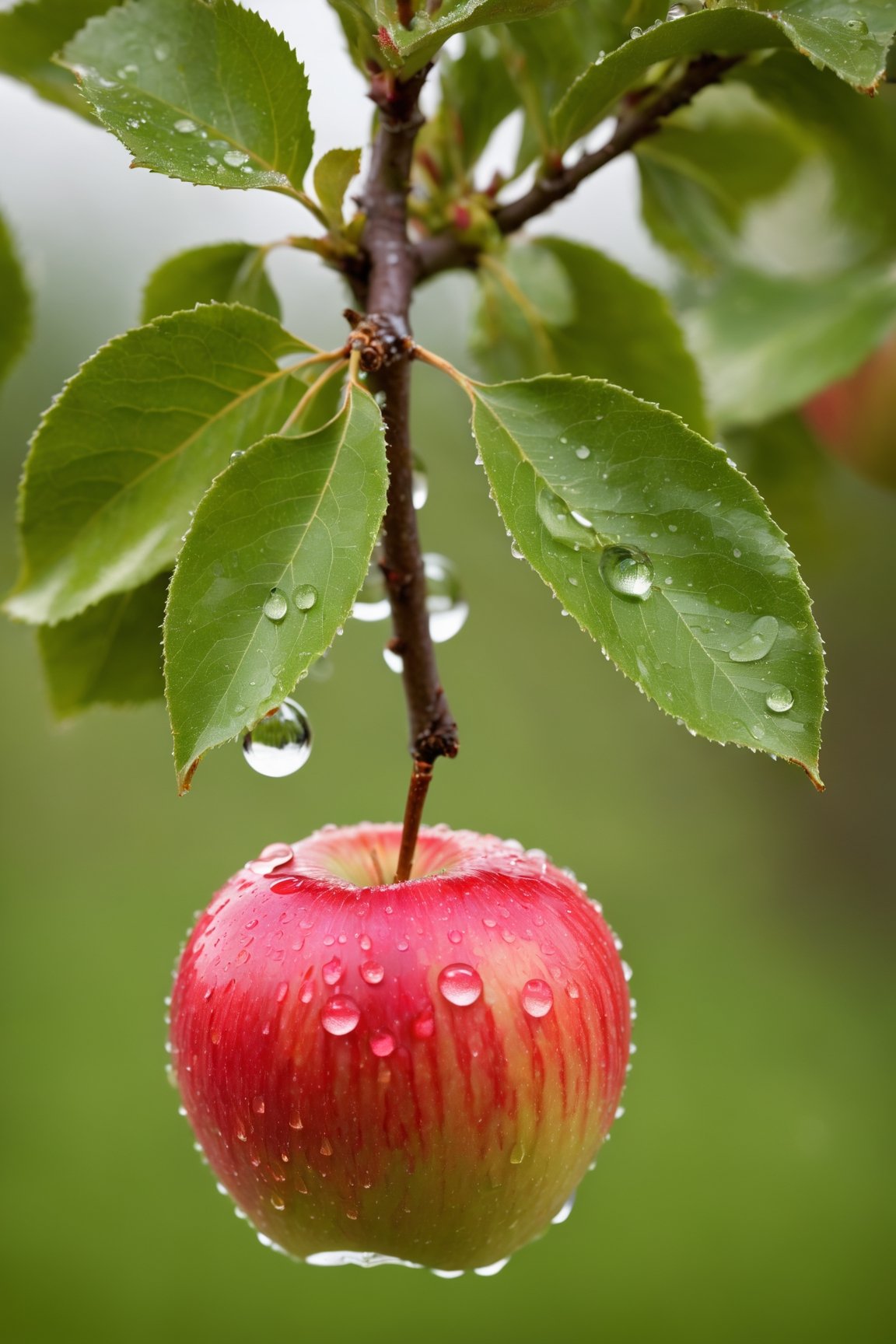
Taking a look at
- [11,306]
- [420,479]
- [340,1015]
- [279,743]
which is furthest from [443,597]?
[11,306]

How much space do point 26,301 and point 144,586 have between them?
310 millimetres

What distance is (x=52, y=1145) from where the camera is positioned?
121 inches

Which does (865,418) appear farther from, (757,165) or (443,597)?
(443,597)

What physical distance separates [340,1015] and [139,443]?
28 cm

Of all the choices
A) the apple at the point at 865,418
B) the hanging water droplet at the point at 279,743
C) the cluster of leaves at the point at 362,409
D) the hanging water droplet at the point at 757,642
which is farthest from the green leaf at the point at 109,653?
the apple at the point at 865,418

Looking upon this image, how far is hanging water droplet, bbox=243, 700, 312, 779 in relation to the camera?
1.85ft

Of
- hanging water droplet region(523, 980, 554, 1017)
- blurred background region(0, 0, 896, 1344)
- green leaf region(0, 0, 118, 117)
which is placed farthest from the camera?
blurred background region(0, 0, 896, 1344)

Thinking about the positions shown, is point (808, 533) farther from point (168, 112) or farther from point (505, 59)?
point (168, 112)

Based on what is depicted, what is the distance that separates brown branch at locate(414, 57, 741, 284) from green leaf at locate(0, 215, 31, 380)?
0.33 metres

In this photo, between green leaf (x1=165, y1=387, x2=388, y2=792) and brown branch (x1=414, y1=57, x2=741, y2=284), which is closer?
green leaf (x1=165, y1=387, x2=388, y2=792)

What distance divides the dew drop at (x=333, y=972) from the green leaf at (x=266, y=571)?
0.14 m

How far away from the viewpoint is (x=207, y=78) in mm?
517

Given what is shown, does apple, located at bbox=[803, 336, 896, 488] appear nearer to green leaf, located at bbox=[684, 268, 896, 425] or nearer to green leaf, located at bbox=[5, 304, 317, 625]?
green leaf, located at bbox=[684, 268, 896, 425]

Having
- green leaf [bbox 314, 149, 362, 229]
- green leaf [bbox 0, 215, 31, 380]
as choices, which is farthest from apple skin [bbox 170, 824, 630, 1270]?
green leaf [bbox 0, 215, 31, 380]
